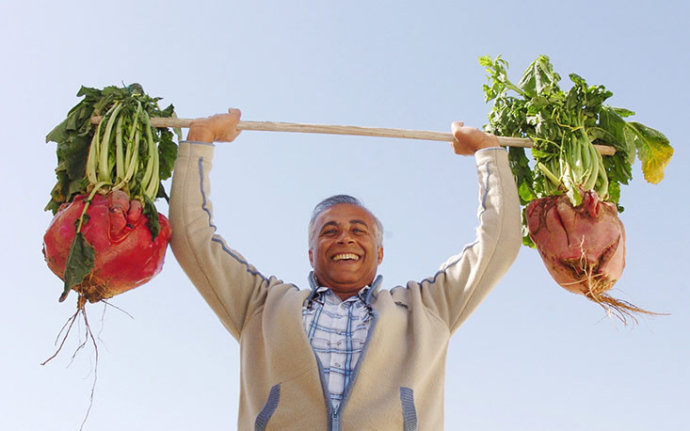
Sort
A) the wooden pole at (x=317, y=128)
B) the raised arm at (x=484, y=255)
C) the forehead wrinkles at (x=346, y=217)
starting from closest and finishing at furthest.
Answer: the raised arm at (x=484, y=255), the forehead wrinkles at (x=346, y=217), the wooden pole at (x=317, y=128)

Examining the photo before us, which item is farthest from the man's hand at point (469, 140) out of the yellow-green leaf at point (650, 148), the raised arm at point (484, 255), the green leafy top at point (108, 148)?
the green leafy top at point (108, 148)

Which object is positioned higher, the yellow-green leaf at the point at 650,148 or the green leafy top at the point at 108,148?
the yellow-green leaf at the point at 650,148

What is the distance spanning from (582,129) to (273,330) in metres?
2.36

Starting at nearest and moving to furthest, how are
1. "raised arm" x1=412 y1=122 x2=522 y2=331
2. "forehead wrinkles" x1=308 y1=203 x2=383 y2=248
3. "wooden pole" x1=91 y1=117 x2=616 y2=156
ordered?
"raised arm" x1=412 y1=122 x2=522 y2=331 → "forehead wrinkles" x1=308 y1=203 x2=383 y2=248 → "wooden pole" x1=91 y1=117 x2=616 y2=156

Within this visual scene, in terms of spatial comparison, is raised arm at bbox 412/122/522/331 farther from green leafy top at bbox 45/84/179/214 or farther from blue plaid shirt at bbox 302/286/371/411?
green leafy top at bbox 45/84/179/214

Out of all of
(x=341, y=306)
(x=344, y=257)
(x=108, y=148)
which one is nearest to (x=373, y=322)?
(x=341, y=306)

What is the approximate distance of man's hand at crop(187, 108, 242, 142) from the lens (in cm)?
429

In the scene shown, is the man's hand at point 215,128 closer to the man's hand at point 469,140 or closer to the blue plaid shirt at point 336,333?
the blue plaid shirt at point 336,333

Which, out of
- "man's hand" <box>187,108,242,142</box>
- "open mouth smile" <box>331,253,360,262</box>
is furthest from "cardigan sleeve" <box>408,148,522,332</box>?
"man's hand" <box>187,108,242,142</box>

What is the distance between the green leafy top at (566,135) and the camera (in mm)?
4516

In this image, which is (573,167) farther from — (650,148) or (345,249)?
(345,249)

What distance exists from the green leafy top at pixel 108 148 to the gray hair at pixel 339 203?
0.92 m

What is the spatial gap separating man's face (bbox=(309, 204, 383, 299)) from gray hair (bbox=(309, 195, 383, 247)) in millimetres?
43

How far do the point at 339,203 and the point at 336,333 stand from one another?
974 mm
